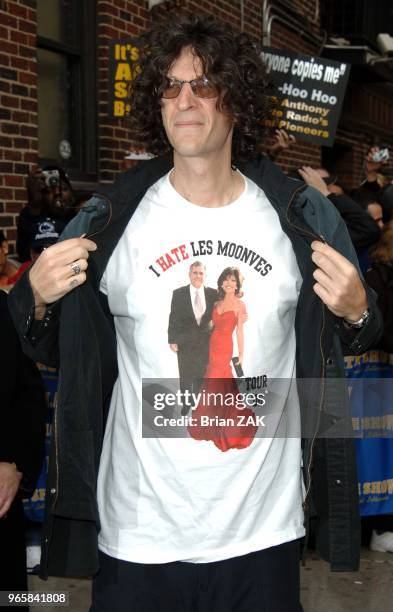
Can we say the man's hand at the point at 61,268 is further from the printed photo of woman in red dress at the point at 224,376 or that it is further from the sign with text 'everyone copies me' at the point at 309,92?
the sign with text 'everyone copies me' at the point at 309,92

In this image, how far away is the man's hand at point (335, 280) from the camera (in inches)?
90.6

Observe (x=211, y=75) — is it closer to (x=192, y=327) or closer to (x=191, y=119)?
(x=191, y=119)

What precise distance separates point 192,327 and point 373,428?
10.1ft

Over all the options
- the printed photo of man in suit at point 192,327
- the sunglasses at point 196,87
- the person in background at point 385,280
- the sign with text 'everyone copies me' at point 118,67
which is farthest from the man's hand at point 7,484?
the sign with text 'everyone copies me' at point 118,67

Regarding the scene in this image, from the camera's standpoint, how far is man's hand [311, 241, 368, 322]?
90.6 inches

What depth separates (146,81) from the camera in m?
2.70

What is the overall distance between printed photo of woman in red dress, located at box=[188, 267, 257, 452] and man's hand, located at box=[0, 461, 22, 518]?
2.38 feet

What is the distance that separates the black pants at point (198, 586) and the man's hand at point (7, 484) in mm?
A: 477

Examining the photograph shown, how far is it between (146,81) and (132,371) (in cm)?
98

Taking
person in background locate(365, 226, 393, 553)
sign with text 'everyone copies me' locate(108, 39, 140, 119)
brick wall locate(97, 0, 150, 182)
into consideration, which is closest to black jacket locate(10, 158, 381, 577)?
person in background locate(365, 226, 393, 553)

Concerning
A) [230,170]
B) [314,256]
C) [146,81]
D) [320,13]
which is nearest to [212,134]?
[230,170]

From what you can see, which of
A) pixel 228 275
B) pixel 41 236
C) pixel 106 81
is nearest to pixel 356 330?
pixel 228 275

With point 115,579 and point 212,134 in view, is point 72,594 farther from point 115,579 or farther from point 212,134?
point 212,134

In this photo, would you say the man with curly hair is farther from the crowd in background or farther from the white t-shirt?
the crowd in background
